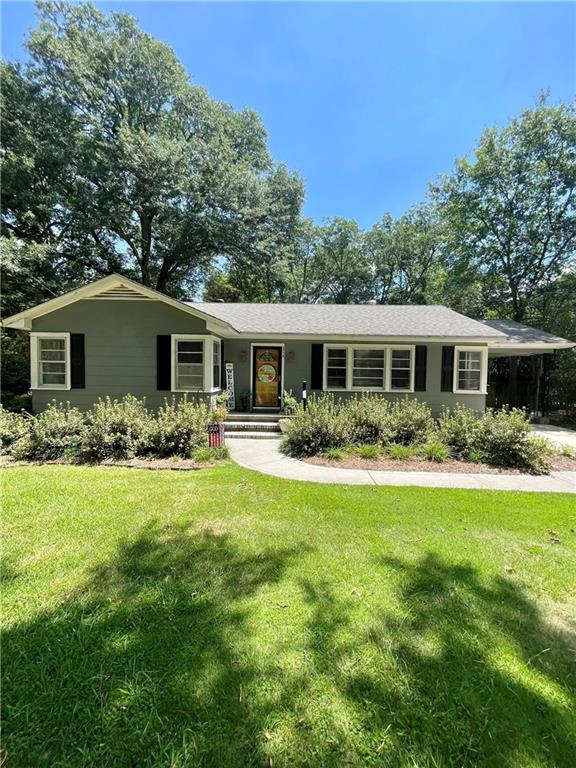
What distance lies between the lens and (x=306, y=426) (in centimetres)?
746

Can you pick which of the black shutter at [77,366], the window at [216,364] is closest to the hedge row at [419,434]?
A: the window at [216,364]

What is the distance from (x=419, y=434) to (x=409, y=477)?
240 centimetres

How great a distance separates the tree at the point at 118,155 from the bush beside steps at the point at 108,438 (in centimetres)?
1330

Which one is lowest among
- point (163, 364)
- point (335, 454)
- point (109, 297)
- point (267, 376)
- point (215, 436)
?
point (335, 454)

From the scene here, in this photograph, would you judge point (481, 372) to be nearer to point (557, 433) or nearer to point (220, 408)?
point (557, 433)

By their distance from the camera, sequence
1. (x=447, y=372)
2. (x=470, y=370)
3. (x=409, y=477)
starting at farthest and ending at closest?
(x=470, y=370) < (x=447, y=372) < (x=409, y=477)

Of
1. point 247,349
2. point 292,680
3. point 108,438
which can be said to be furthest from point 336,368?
point 292,680

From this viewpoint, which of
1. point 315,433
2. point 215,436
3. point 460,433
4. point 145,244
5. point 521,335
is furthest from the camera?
point 145,244

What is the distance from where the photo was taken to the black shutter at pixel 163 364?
9.63m

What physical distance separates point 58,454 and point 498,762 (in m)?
7.60

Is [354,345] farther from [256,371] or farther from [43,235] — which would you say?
[43,235]

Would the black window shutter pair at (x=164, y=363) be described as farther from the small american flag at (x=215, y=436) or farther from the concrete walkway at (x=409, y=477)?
the concrete walkway at (x=409, y=477)

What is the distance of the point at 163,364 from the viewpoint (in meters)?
9.65

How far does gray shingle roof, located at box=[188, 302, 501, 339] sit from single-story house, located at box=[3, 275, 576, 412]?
44 mm
